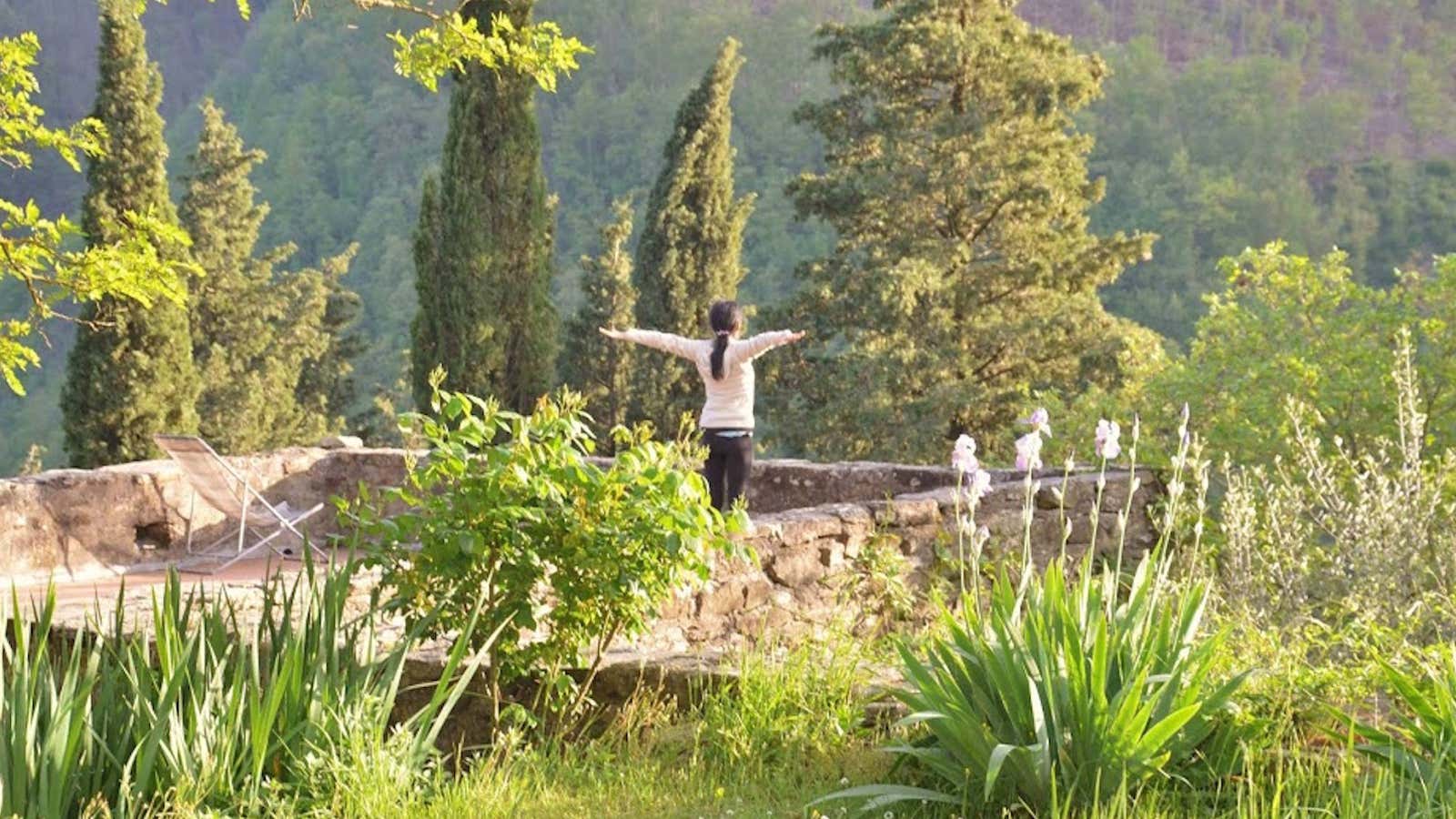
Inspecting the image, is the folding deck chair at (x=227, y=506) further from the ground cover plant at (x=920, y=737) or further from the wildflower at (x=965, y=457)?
the wildflower at (x=965, y=457)

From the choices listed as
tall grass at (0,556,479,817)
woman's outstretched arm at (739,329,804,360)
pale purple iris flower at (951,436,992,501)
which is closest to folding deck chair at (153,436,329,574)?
woman's outstretched arm at (739,329,804,360)

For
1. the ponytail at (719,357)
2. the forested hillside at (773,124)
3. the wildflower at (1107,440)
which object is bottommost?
the wildflower at (1107,440)

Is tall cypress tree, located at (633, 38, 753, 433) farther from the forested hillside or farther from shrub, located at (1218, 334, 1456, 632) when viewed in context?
shrub, located at (1218, 334, 1456, 632)

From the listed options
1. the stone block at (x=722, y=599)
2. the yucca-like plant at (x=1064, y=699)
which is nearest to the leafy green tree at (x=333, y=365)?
the stone block at (x=722, y=599)

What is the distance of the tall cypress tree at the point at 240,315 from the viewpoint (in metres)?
25.1

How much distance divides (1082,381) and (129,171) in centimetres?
1113

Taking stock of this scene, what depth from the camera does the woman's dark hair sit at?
332 inches

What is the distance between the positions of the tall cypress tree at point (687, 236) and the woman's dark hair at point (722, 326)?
13376 millimetres

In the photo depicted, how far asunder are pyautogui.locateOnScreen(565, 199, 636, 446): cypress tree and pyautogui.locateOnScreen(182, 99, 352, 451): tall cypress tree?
5.01 m

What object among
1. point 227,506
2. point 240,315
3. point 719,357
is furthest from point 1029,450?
point 240,315

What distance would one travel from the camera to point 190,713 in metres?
4.35

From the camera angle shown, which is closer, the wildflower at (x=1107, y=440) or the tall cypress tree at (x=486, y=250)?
the wildflower at (x=1107, y=440)

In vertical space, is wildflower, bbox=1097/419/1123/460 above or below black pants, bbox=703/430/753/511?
above

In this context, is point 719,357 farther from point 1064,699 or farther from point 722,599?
point 1064,699
